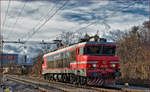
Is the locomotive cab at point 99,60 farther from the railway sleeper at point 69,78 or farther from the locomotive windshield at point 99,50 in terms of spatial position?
the railway sleeper at point 69,78

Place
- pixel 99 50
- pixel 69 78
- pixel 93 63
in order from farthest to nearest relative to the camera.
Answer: pixel 69 78
pixel 99 50
pixel 93 63

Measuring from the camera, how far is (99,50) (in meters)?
17.9

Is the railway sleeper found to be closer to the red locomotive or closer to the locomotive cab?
the red locomotive

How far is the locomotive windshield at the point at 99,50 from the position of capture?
17.6m

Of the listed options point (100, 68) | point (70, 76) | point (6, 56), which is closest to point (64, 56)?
point (70, 76)

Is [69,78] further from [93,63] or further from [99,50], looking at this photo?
[93,63]

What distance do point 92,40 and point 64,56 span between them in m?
4.59

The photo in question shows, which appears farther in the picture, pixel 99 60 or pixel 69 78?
pixel 69 78

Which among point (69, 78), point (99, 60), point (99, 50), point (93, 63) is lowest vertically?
point (69, 78)

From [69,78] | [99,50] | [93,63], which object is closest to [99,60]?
[93,63]

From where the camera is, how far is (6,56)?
159625 mm

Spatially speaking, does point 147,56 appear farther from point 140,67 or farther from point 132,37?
point 132,37

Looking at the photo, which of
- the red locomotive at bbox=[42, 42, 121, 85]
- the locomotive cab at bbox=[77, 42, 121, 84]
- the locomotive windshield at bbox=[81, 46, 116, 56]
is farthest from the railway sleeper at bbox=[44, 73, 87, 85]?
the locomotive windshield at bbox=[81, 46, 116, 56]

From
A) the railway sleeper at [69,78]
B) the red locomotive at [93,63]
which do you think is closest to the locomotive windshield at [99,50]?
the red locomotive at [93,63]
